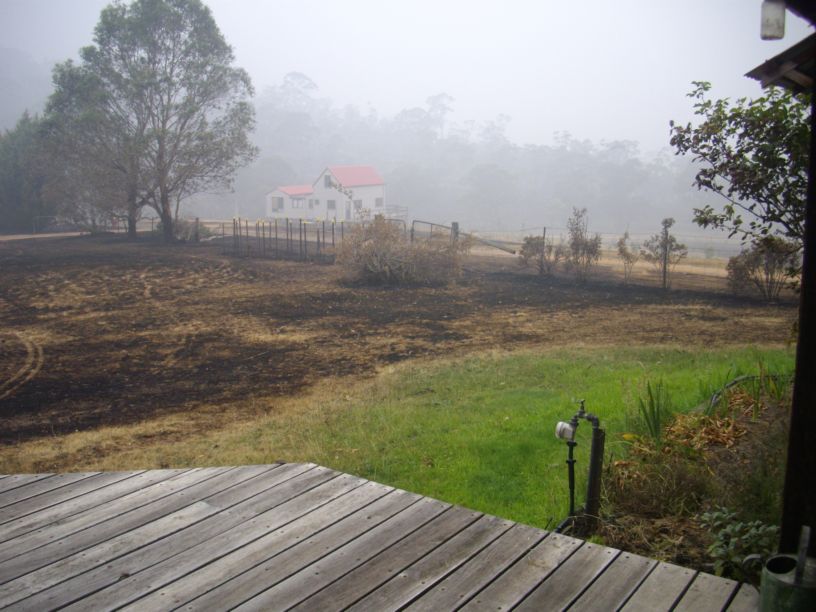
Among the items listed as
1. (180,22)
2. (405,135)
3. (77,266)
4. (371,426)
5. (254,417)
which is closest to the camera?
(371,426)

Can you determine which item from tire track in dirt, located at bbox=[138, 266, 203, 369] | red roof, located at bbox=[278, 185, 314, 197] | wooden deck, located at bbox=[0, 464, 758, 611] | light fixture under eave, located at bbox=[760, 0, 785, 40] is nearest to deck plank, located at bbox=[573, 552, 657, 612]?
wooden deck, located at bbox=[0, 464, 758, 611]

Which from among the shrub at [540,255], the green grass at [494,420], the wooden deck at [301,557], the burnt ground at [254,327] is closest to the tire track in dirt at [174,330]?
the burnt ground at [254,327]

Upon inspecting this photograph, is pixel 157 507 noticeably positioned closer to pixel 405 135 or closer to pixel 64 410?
pixel 64 410

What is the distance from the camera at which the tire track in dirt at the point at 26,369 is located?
32.0 feet

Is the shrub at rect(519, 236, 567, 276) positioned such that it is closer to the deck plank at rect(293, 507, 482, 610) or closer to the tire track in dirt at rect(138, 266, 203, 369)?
the tire track in dirt at rect(138, 266, 203, 369)

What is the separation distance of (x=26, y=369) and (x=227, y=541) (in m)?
9.15

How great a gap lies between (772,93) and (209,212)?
7986 cm

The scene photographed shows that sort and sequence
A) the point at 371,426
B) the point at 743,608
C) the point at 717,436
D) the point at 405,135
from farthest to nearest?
1. the point at 405,135
2. the point at 371,426
3. the point at 717,436
4. the point at 743,608

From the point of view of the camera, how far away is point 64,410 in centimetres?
870

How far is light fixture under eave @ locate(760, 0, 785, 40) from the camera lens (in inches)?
81.8

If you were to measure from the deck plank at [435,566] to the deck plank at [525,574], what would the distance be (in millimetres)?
205

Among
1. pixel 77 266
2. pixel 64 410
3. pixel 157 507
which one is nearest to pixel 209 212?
pixel 77 266

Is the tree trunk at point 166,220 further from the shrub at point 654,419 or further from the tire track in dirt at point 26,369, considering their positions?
the shrub at point 654,419

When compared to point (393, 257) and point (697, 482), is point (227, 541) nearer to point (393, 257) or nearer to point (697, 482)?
point (697, 482)
